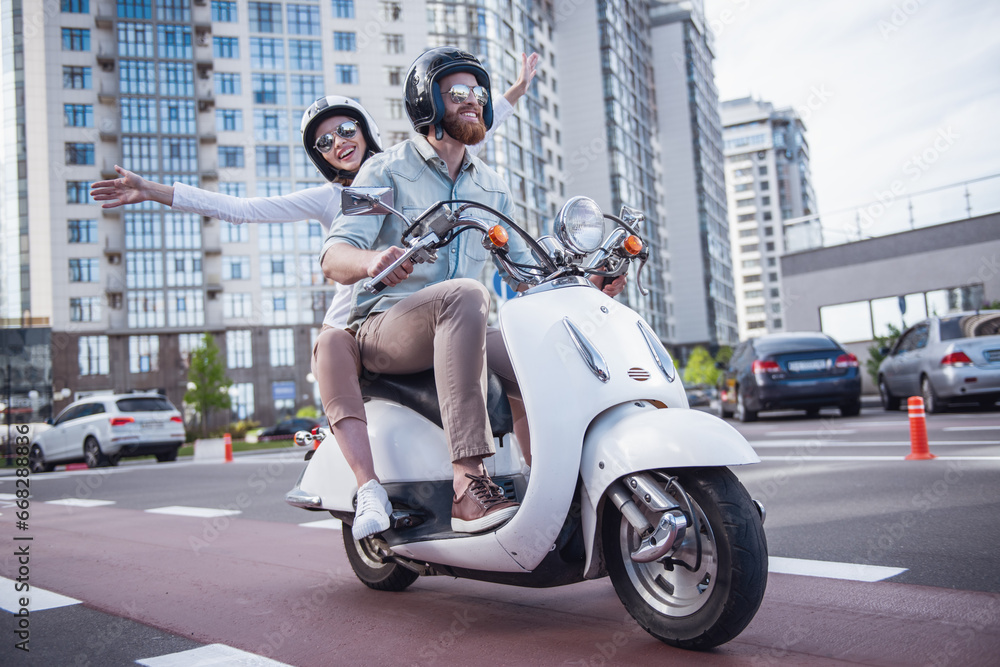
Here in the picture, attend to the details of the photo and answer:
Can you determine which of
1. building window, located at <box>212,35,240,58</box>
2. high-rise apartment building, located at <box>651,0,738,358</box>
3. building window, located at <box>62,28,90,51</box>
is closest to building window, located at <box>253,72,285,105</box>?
building window, located at <box>212,35,240,58</box>

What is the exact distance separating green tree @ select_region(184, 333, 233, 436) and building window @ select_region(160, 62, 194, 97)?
841 inches

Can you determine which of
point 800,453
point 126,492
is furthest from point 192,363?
point 800,453

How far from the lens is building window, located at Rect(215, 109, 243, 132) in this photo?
59531 mm

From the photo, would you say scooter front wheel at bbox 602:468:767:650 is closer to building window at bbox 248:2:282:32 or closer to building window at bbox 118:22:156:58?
building window at bbox 118:22:156:58

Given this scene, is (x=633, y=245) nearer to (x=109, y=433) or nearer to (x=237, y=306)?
(x=109, y=433)

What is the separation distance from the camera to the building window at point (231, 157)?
59.1 m

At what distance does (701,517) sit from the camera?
2248 millimetres

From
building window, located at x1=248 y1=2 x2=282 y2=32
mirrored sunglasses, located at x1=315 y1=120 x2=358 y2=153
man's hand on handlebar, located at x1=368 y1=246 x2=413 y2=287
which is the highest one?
building window, located at x1=248 y1=2 x2=282 y2=32

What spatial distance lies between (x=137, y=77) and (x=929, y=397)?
57.7 m

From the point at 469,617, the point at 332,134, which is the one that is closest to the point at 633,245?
the point at 469,617

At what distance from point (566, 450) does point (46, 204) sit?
2453 inches

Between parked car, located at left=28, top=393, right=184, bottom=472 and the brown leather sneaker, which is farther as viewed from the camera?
parked car, located at left=28, top=393, right=184, bottom=472

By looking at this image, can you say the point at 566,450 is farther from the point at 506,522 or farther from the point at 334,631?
the point at 334,631

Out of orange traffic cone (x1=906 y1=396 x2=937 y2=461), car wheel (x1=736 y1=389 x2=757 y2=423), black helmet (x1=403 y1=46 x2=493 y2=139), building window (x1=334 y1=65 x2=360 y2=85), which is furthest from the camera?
building window (x1=334 y1=65 x2=360 y2=85)
